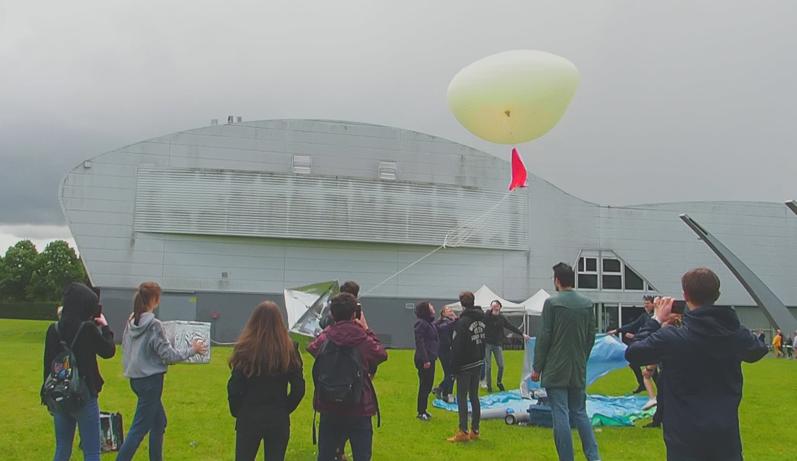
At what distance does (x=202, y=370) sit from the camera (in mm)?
15875

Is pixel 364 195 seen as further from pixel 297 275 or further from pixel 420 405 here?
pixel 420 405

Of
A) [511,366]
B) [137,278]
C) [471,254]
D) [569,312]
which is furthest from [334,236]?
[569,312]

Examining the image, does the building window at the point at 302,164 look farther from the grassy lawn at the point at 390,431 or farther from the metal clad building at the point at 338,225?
the grassy lawn at the point at 390,431

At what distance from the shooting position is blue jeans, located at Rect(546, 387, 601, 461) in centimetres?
561

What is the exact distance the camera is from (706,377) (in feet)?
11.3

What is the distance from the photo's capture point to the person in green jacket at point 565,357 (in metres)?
5.67

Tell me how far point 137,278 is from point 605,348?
23.3m

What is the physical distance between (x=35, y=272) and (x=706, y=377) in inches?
3234

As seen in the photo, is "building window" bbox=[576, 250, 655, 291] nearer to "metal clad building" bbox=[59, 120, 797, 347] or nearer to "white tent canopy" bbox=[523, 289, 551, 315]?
"metal clad building" bbox=[59, 120, 797, 347]

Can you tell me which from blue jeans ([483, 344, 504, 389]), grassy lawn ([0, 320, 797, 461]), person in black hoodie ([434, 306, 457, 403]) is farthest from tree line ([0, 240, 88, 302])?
person in black hoodie ([434, 306, 457, 403])

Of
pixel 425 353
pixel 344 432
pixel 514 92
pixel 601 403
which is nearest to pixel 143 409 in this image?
pixel 344 432

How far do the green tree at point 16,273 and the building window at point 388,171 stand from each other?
6027cm

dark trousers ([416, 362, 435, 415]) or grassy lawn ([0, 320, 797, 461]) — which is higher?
dark trousers ([416, 362, 435, 415])

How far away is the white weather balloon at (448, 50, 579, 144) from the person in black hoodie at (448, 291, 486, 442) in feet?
10.5
